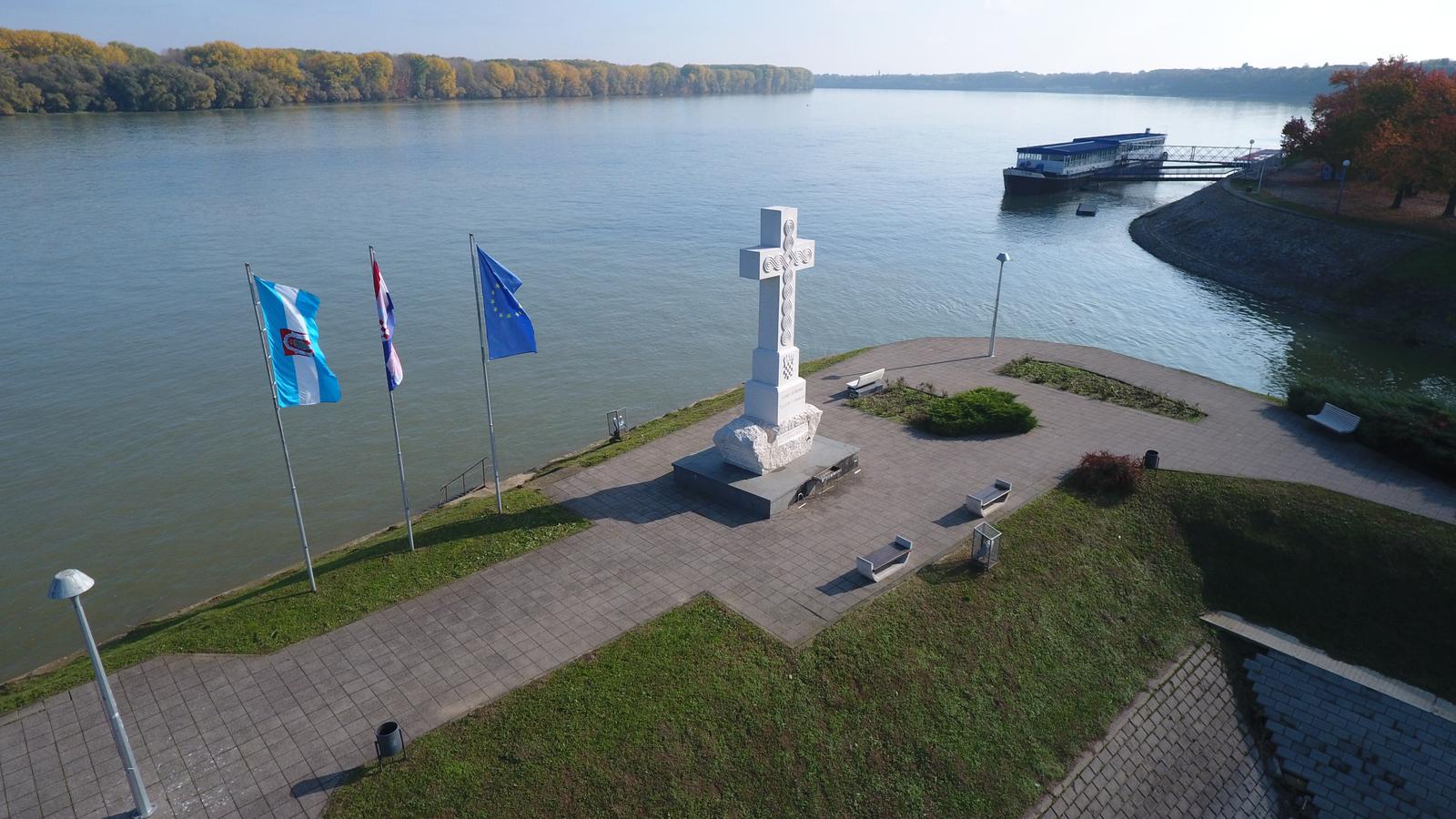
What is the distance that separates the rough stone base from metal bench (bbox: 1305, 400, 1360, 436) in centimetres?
1392

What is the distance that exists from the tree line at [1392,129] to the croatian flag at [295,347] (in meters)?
49.5

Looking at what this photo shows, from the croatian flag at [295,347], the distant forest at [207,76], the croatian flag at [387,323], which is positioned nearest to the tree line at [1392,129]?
the croatian flag at [387,323]

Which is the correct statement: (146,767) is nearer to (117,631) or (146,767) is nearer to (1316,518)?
(117,631)

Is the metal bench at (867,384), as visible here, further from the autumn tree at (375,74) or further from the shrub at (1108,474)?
the autumn tree at (375,74)

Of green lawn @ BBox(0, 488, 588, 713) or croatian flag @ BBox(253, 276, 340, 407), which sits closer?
croatian flag @ BBox(253, 276, 340, 407)

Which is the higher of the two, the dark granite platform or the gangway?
the gangway

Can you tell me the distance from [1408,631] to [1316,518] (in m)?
2.74

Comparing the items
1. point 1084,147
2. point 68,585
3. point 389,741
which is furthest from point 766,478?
point 1084,147

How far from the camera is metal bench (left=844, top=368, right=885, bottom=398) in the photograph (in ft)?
77.4

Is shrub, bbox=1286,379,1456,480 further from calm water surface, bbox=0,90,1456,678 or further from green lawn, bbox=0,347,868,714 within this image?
green lawn, bbox=0,347,868,714

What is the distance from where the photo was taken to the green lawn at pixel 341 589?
1266cm

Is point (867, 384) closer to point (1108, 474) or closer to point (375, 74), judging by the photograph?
point (1108, 474)

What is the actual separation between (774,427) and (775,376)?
115 cm

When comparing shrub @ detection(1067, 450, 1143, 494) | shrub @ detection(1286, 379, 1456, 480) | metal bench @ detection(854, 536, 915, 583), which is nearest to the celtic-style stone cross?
metal bench @ detection(854, 536, 915, 583)
